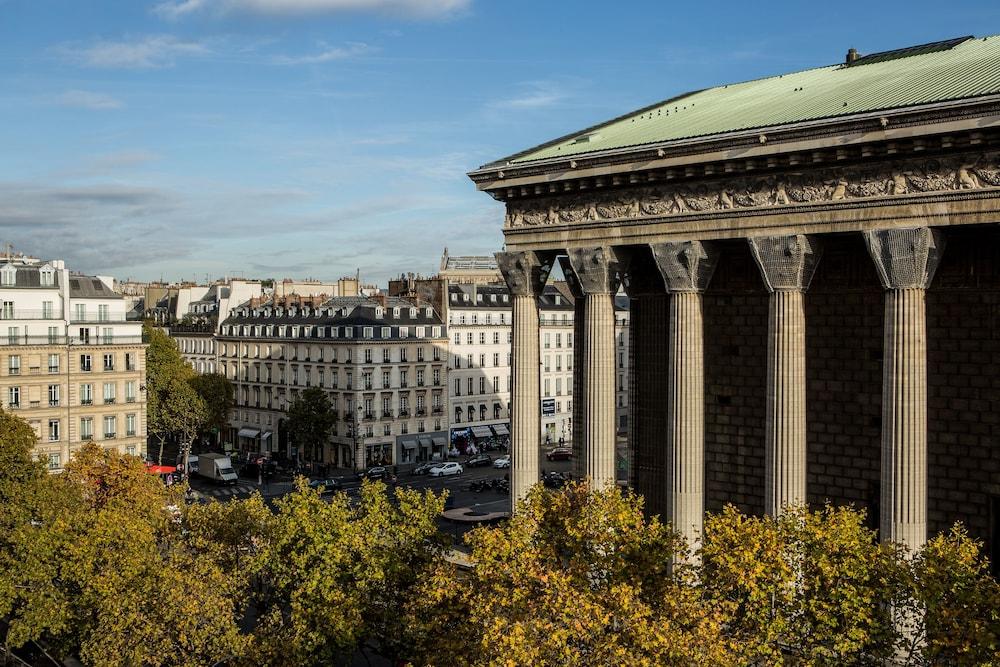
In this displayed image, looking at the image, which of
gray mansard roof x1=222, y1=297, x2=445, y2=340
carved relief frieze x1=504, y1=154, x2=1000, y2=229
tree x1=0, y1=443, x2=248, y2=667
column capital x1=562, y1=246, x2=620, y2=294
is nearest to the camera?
Answer: carved relief frieze x1=504, y1=154, x2=1000, y2=229

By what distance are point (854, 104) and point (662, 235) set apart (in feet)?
20.8

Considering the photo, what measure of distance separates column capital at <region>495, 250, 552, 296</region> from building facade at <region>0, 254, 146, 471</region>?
151 ft

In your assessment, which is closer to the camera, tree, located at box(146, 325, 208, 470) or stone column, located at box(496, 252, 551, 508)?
stone column, located at box(496, 252, 551, 508)

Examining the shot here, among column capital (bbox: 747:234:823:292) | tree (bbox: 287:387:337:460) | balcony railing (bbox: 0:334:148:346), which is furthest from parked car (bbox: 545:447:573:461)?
column capital (bbox: 747:234:823:292)

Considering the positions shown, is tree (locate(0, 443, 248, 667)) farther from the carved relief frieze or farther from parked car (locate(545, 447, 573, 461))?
parked car (locate(545, 447, 573, 461))

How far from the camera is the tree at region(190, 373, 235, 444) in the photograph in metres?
100

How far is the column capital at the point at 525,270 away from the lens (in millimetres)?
34469

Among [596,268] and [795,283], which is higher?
[596,268]

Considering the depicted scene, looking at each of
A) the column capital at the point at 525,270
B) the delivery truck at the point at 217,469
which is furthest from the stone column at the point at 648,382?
the delivery truck at the point at 217,469

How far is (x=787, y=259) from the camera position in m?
28.3

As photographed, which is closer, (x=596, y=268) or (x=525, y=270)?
(x=596, y=268)

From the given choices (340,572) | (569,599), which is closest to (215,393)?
(340,572)

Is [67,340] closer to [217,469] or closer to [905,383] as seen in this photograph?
[217,469]

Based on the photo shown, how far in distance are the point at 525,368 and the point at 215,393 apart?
72.0 meters
